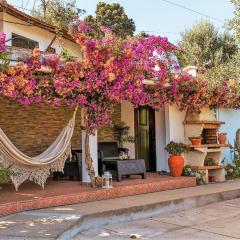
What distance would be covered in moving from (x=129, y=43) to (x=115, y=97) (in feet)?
3.37

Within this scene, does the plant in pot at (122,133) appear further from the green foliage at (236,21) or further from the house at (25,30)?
the green foliage at (236,21)

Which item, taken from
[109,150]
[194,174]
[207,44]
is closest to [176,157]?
[194,174]

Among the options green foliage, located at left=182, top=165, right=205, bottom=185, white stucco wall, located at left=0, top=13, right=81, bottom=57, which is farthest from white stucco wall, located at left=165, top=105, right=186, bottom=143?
white stucco wall, located at left=0, top=13, right=81, bottom=57

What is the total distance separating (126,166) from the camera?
831cm

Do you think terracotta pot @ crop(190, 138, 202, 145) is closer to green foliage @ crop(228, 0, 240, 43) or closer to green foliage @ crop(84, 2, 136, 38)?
green foliage @ crop(228, 0, 240, 43)

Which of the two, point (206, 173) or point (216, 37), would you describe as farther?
point (216, 37)

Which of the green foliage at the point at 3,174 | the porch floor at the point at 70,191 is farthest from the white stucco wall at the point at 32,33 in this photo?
the green foliage at the point at 3,174

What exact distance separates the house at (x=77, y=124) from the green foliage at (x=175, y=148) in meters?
0.27

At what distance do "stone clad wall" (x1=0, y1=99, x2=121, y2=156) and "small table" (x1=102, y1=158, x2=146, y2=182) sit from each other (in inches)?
66.5

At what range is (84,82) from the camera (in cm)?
682

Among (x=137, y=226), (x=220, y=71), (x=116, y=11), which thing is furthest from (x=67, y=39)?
(x=116, y=11)

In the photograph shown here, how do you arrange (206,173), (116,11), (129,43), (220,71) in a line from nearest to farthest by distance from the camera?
(129,43)
(206,173)
(220,71)
(116,11)

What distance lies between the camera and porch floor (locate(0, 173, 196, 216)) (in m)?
6.12

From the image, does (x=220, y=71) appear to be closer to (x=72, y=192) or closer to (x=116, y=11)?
(x=72, y=192)
